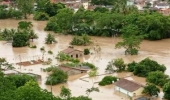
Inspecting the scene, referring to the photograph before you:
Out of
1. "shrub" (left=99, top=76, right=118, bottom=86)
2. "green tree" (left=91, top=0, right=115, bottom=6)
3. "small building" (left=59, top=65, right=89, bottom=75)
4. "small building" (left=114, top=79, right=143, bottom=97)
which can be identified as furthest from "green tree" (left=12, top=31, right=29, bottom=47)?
"green tree" (left=91, top=0, right=115, bottom=6)

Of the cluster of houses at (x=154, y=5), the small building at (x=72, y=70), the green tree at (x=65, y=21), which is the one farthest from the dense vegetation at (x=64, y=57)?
the cluster of houses at (x=154, y=5)

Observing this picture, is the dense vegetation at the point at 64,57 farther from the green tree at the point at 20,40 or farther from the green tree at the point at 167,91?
the green tree at the point at 167,91

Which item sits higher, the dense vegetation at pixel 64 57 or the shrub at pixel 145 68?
the shrub at pixel 145 68

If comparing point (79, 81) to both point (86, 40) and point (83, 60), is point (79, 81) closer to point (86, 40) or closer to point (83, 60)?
point (83, 60)

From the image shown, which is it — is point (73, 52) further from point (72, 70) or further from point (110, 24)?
point (110, 24)

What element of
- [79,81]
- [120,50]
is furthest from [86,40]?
[79,81]

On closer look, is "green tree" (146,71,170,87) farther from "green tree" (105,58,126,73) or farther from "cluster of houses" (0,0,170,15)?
"cluster of houses" (0,0,170,15)

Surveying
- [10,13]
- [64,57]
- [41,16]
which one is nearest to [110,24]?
[64,57]

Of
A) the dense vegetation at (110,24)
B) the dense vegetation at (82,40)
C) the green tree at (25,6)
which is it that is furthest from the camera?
the green tree at (25,6)
